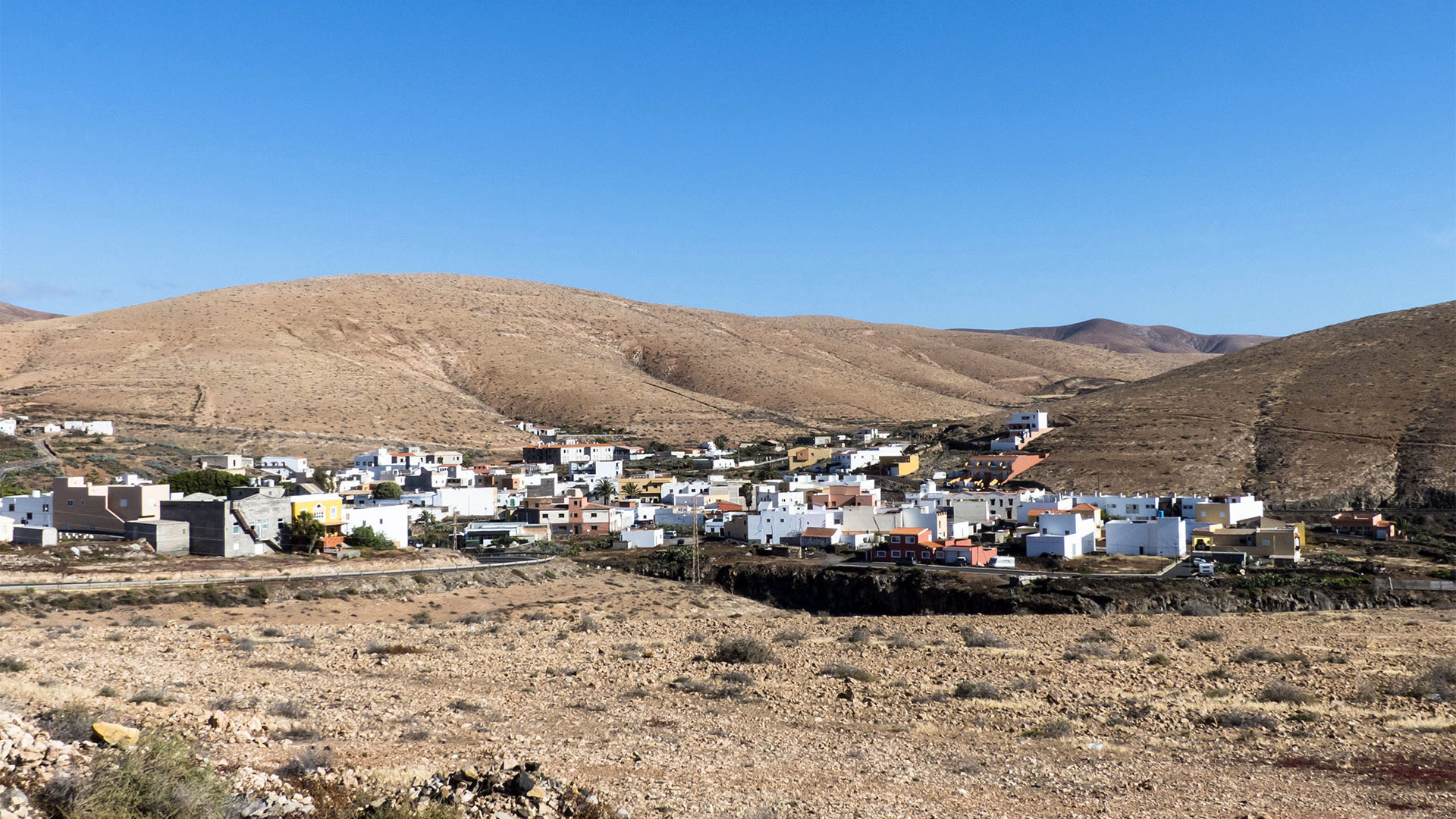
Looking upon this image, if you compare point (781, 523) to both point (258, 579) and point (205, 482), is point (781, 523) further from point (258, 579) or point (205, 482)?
point (205, 482)

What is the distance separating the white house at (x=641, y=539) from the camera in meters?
44.4

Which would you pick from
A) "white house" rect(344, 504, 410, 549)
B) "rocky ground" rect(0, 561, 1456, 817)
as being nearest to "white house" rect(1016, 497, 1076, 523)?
"rocky ground" rect(0, 561, 1456, 817)

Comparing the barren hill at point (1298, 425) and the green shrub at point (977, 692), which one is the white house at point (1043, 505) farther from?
the green shrub at point (977, 692)

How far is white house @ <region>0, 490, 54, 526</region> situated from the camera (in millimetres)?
38500

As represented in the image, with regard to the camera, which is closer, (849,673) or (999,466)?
(849,673)

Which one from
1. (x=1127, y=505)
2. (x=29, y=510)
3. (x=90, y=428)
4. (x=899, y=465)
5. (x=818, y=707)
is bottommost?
(x=818, y=707)

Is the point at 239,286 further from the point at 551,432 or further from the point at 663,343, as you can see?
the point at 551,432

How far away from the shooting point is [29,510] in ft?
128

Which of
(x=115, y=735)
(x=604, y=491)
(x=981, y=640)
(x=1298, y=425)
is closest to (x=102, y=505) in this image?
(x=604, y=491)

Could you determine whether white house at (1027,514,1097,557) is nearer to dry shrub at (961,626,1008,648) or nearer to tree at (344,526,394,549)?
dry shrub at (961,626,1008,648)

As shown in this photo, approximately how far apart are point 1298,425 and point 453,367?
80.0 meters

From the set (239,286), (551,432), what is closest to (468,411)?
(551,432)

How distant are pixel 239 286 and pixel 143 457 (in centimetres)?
7925

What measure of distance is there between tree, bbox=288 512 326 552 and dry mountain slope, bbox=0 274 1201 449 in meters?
44.6
